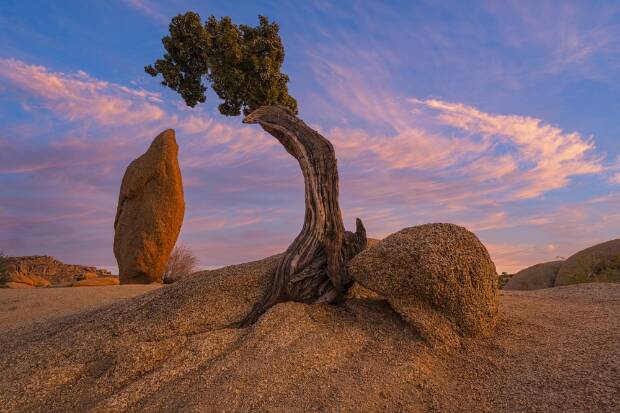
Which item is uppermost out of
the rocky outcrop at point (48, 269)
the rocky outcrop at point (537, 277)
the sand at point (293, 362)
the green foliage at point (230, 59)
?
the green foliage at point (230, 59)

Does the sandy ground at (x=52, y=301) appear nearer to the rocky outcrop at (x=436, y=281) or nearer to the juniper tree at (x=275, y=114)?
the juniper tree at (x=275, y=114)

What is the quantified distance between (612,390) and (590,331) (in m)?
1.87

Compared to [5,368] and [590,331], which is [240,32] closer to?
[5,368]

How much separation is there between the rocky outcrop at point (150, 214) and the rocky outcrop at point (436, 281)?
11.2m

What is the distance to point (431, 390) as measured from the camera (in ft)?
14.9

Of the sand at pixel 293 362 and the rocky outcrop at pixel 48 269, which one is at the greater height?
the rocky outcrop at pixel 48 269

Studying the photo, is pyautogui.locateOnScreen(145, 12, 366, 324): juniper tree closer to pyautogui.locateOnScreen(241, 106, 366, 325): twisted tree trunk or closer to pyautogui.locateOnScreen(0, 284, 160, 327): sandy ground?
pyautogui.locateOnScreen(241, 106, 366, 325): twisted tree trunk

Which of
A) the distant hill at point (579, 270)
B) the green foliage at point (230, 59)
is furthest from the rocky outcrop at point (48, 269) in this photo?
the distant hill at point (579, 270)

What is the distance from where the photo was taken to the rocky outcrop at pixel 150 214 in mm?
15633

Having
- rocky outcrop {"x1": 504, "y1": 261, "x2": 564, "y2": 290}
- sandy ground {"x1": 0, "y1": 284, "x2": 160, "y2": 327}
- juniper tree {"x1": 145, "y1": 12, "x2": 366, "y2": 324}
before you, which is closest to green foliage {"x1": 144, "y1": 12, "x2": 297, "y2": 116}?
juniper tree {"x1": 145, "y1": 12, "x2": 366, "y2": 324}

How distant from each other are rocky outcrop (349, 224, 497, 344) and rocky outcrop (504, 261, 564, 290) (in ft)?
40.2

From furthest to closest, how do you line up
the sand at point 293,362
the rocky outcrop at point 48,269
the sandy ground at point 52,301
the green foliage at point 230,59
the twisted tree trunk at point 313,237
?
the rocky outcrop at point 48,269 → the sandy ground at point 52,301 → the green foliage at point 230,59 → the twisted tree trunk at point 313,237 → the sand at point 293,362

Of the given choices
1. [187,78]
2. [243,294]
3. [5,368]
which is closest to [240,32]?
[187,78]

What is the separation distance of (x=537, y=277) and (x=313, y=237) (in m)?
13.2
